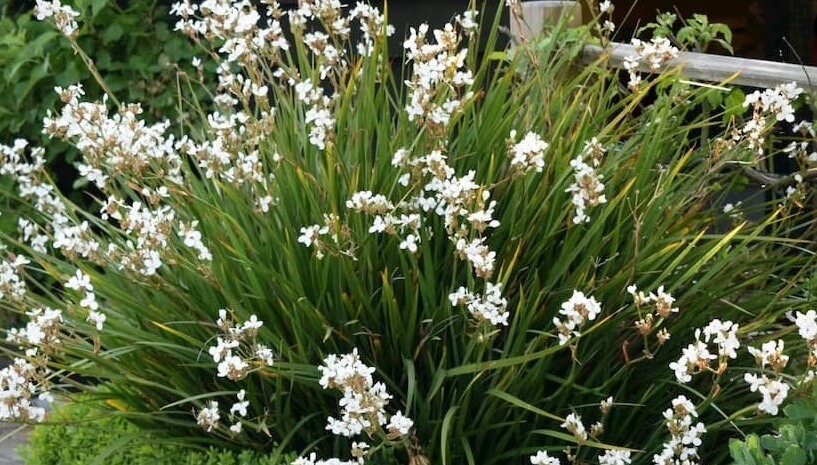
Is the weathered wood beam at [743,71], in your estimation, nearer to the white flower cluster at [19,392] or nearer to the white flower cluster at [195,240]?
the white flower cluster at [195,240]

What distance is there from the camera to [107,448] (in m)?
2.76

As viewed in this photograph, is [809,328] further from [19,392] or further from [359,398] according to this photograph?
[19,392]

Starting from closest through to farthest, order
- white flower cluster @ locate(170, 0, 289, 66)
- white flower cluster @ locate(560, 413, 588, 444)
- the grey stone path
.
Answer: white flower cluster @ locate(560, 413, 588, 444) → white flower cluster @ locate(170, 0, 289, 66) → the grey stone path

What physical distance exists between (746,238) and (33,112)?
333 centimetres

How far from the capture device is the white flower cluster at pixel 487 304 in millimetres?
2504

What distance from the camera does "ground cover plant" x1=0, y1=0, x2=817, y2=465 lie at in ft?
8.82

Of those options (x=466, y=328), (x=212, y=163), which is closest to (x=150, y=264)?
(x=212, y=163)

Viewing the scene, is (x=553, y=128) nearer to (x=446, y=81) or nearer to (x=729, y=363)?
(x=446, y=81)

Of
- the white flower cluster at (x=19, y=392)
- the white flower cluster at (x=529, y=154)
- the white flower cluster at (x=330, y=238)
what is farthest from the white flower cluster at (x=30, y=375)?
the white flower cluster at (x=529, y=154)

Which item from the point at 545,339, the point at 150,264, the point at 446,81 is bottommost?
the point at 545,339

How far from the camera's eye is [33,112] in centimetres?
522

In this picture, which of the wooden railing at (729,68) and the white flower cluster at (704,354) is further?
the wooden railing at (729,68)

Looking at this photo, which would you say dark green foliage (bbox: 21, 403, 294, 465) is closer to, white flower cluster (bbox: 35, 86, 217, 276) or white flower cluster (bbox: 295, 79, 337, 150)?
white flower cluster (bbox: 35, 86, 217, 276)

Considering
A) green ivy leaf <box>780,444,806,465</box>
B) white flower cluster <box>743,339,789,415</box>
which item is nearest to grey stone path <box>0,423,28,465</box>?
white flower cluster <box>743,339,789,415</box>
